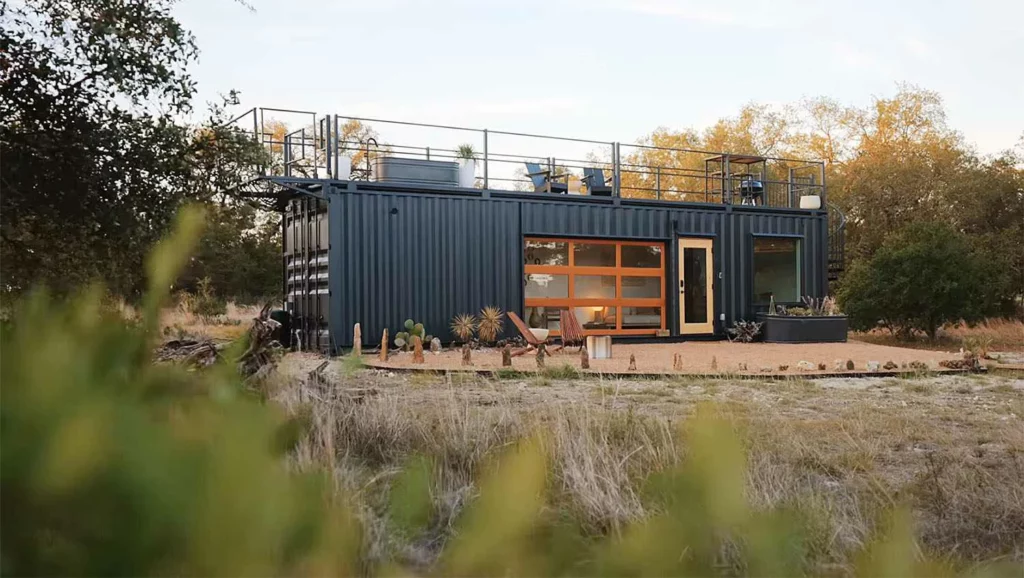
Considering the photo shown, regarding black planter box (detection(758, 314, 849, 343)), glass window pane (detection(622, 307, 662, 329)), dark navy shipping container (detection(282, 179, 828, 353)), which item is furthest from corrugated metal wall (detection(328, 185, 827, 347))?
black planter box (detection(758, 314, 849, 343))

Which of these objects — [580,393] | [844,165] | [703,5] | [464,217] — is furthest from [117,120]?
[844,165]

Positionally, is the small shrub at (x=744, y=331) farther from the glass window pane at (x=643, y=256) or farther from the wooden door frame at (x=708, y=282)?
the glass window pane at (x=643, y=256)

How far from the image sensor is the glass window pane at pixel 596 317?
1404cm

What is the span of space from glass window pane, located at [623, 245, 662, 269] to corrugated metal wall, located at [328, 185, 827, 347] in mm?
191

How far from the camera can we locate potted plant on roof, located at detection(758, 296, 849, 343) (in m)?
14.0

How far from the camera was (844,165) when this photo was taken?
29672mm

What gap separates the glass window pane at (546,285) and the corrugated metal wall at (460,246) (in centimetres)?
34

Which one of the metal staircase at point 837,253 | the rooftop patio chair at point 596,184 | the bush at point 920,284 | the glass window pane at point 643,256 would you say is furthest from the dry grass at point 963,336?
the rooftop patio chair at point 596,184

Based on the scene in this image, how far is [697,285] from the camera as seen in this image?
1503 centimetres

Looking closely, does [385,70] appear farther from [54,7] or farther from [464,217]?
[54,7]

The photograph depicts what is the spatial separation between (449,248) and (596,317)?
279cm

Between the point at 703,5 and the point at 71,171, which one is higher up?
the point at 703,5

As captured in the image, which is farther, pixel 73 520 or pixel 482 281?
pixel 482 281

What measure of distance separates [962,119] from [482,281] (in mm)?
21989
